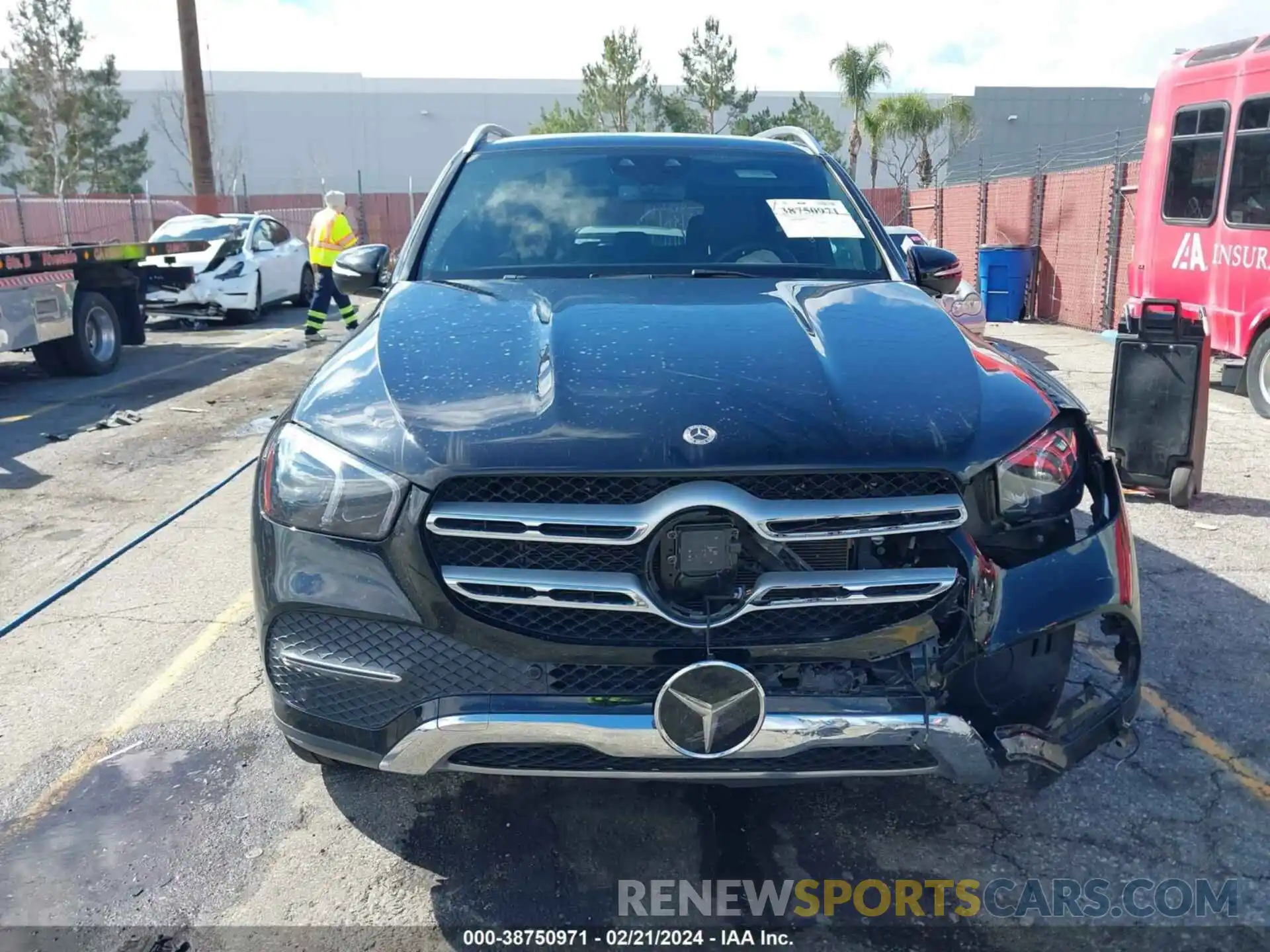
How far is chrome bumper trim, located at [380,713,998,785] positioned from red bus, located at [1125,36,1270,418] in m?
7.09

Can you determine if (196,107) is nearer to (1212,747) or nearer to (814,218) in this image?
(814,218)

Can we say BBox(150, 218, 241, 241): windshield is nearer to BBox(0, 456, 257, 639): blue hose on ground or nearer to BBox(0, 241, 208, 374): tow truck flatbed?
BBox(0, 241, 208, 374): tow truck flatbed

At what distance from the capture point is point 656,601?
2.14 m

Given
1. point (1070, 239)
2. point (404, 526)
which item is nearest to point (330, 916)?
point (404, 526)

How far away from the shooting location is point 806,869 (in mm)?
2604

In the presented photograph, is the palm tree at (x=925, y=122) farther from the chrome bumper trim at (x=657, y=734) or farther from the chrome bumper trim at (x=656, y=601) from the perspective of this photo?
the chrome bumper trim at (x=657, y=734)

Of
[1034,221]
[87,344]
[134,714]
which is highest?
[1034,221]

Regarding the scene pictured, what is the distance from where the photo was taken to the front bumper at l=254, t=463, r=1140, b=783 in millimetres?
2109

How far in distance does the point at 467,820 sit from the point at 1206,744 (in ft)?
7.45

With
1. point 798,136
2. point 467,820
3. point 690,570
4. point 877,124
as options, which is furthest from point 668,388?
point 877,124

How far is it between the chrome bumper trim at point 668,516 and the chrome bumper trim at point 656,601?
8 centimetres

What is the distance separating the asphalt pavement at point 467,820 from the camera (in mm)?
2473

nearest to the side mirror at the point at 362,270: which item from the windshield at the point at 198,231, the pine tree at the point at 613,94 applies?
the windshield at the point at 198,231

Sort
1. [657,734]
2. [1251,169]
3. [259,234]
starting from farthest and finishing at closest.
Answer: [259,234] < [1251,169] < [657,734]
